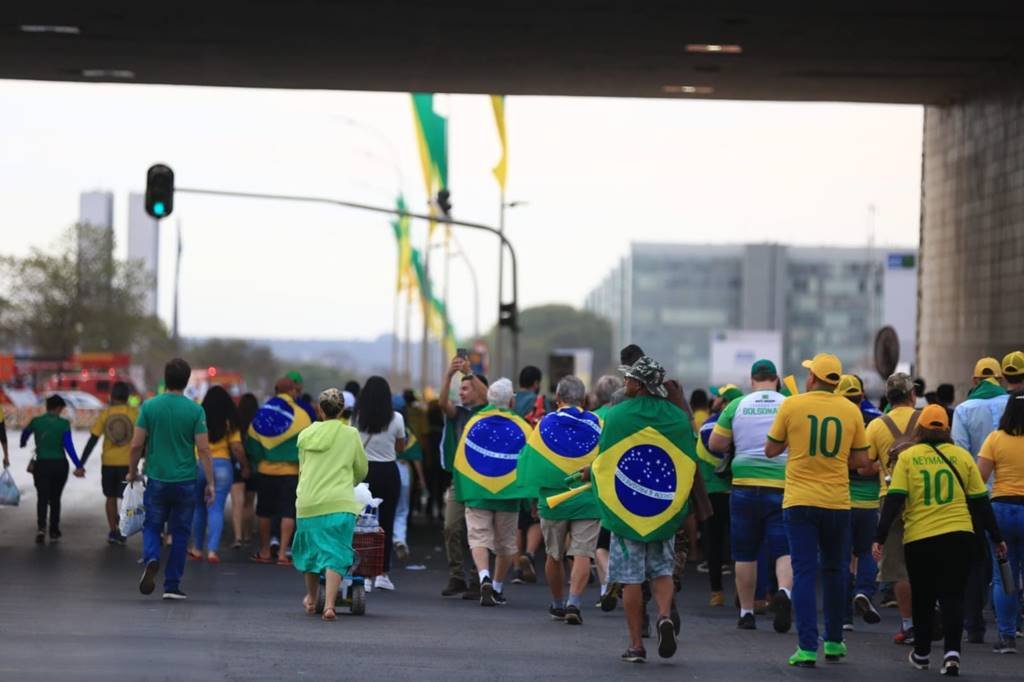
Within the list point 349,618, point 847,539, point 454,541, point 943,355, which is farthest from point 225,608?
point 943,355

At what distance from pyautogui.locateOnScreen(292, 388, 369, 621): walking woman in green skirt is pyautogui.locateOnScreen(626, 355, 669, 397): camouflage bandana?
10.00ft

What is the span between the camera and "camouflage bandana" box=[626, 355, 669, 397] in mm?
11570

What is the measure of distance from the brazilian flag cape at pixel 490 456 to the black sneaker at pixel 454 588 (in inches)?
37.8

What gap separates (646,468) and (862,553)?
312cm

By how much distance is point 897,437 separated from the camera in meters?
13.6

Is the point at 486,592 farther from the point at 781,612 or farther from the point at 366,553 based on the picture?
the point at 781,612

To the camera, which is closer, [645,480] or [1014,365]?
[645,480]

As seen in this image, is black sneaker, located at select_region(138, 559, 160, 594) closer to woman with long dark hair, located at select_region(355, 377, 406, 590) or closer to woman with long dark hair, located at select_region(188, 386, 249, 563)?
woman with long dark hair, located at select_region(355, 377, 406, 590)

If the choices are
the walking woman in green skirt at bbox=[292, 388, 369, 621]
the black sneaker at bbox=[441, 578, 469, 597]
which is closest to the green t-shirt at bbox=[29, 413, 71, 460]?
the black sneaker at bbox=[441, 578, 469, 597]

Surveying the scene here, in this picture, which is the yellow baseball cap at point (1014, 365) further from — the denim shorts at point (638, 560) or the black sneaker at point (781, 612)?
the denim shorts at point (638, 560)

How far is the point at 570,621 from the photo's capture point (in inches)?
551

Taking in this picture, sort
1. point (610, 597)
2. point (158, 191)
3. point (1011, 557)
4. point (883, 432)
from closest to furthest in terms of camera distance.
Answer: point (1011, 557), point (610, 597), point (883, 432), point (158, 191)

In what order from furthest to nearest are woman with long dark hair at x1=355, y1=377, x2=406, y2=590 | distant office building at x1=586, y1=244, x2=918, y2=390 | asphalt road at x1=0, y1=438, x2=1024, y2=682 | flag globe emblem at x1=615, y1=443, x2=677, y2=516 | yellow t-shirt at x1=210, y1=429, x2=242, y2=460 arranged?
distant office building at x1=586, y1=244, x2=918, y2=390, yellow t-shirt at x1=210, y1=429, x2=242, y2=460, woman with long dark hair at x1=355, y1=377, x2=406, y2=590, flag globe emblem at x1=615, y1=443, x2=677, y2=516, asphalt road at x1=0, y1=438, x2=1024, y2=682

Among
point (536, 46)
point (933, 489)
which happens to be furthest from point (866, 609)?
point (536, 46)
